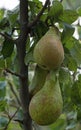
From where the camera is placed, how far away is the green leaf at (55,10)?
77cm

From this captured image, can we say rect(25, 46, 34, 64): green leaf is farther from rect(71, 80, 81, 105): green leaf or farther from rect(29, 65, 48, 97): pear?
rect(71, 80, 81, 105): green leaf

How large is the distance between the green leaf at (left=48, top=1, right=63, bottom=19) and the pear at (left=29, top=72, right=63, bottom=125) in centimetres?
14

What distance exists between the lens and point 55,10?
0.77 meters

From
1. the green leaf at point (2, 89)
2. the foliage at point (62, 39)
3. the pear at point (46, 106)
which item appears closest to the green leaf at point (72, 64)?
the foliage at point (62, 39)

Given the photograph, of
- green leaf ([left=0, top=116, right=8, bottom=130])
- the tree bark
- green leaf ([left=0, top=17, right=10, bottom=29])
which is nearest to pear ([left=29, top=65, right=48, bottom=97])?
the tree bark

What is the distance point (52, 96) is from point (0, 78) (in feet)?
1.18

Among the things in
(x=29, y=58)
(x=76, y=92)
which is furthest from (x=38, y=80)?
Result: (x=76, y=92)

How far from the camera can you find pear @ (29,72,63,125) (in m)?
0.70

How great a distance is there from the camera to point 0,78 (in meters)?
1.06

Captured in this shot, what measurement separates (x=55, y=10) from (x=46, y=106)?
0.62ft

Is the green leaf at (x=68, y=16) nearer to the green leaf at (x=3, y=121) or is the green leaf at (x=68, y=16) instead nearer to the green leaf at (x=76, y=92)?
the green leaf at (x=76, y=92)

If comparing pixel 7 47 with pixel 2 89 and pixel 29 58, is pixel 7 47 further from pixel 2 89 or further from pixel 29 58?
pixel 2 89

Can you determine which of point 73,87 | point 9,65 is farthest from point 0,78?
point 73,87

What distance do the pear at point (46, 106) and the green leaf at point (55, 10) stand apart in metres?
0.14
